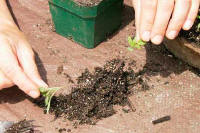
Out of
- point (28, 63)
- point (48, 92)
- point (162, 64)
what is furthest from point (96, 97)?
point (162, 64)

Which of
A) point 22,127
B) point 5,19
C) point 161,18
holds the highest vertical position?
point 161,18

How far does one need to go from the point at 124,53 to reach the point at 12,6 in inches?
35.2

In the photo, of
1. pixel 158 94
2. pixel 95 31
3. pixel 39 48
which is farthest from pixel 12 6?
pixel 158 94

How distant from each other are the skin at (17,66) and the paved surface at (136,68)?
15 cm

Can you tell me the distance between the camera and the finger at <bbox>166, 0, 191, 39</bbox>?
1.59 m

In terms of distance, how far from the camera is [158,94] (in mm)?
1867

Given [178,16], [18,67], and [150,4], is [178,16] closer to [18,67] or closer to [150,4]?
[150,4]

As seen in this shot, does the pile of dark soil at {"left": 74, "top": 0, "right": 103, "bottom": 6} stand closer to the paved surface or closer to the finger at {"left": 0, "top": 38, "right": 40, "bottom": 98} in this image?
the paved surface

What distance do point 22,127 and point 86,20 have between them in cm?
72

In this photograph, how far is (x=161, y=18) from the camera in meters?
1.58

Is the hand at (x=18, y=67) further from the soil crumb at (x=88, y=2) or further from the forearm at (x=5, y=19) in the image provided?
the soil crumb at (x=88, y=2)

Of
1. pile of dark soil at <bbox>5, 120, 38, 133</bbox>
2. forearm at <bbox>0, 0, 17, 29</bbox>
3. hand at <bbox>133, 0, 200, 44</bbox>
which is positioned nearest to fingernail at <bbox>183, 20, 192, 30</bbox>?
hand at <bbox>133, 0, 200, 44</bbox>

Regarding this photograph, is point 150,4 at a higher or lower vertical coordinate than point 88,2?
higher

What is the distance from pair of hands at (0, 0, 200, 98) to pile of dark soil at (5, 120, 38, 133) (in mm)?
156
